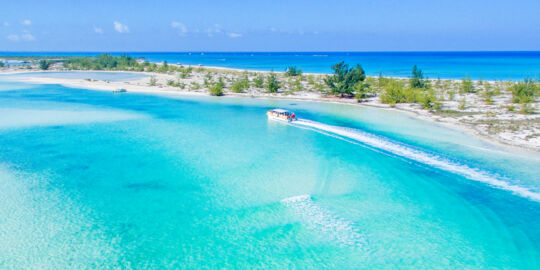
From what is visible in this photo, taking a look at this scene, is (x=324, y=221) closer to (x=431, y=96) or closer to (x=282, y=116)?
(x=282, y=116)

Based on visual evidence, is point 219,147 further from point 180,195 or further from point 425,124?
point 425,124

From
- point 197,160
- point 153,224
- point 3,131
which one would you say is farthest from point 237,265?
point 3,131

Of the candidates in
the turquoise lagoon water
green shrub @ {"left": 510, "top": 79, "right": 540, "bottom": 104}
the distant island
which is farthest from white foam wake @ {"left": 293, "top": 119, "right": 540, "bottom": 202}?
green shrub @ {"left": 510, "top": 79, "right": 540, "bottom": 104}

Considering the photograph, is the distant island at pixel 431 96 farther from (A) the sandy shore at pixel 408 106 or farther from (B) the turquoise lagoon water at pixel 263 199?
(B) the turquoise lagoon water at pixel 263 199

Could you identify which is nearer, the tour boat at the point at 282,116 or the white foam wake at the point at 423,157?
the white foam wake at the point at 423,157

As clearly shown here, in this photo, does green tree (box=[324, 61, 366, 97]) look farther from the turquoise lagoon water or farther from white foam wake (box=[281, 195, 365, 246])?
white foam wake (box=[281, 195, 365, 246])

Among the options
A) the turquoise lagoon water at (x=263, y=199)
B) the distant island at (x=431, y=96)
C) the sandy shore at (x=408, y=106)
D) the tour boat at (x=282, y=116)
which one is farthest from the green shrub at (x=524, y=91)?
the tour boat at (x=282, y=116)

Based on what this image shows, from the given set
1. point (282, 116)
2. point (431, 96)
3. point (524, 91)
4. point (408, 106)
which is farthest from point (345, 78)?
point (524, 91)
